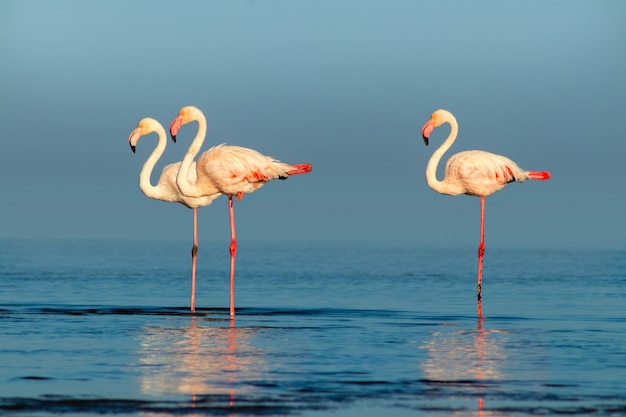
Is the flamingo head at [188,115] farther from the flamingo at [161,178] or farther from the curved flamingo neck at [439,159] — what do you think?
the curved flamingo neck at [439,159]

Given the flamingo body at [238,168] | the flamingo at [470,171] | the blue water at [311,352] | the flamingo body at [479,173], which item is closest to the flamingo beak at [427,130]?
the flamingo at [470,171]

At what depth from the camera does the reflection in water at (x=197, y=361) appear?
30.7ft

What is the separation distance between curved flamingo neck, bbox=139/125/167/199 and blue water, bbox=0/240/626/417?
66.3 inches

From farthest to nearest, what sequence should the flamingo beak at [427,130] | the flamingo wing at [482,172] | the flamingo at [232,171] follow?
the flamingo beak at [427,130] < the flamingo wing at [482,172] < the flamingo at [232,171]

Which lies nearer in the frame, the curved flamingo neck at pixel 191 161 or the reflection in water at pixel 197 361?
the reflection in water at pixel 197 361

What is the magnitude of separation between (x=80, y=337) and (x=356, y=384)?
4.19m

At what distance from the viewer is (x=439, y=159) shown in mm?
18344

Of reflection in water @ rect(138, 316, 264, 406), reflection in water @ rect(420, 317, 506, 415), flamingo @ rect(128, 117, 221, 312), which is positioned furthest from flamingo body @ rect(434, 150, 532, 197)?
reflection in water @ rect(138, 316, 264, 406)

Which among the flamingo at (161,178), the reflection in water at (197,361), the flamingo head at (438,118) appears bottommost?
the reflection in water at (197,361)

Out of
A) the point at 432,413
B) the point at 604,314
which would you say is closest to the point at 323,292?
the point at 604,314

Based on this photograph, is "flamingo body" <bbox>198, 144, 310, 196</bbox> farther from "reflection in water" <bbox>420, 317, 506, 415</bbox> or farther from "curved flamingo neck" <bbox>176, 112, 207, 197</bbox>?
"reflection in water" <bbox>420, 317, 506, 415</bbox>

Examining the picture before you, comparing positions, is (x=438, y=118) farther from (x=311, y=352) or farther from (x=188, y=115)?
(x=311, y=352)

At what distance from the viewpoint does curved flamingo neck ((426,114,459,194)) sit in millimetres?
18109

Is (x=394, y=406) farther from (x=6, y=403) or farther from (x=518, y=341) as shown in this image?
(x=518, y=341)
